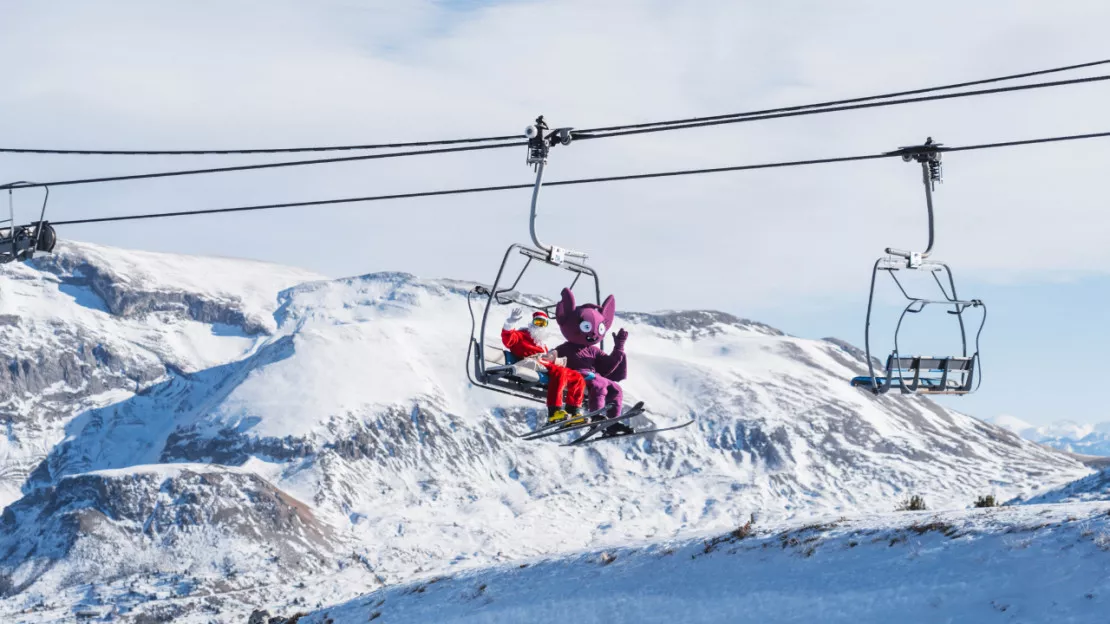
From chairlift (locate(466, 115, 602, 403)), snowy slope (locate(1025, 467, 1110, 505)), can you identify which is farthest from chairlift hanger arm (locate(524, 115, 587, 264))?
snowy slope (locate(1025, 467, 1110, 505))

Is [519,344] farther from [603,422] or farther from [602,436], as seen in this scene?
[603,422]

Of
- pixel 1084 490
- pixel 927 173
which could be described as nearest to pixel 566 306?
pixel 927 173

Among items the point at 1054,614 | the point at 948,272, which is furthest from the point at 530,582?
the point at 948,272

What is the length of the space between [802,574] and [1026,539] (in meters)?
6.60

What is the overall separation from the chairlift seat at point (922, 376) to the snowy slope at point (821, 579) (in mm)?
6908

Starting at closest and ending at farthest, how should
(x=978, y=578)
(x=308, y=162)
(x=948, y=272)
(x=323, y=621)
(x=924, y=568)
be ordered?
1. (x=948, y=272)
2. (x=308, y=162)
3. (x=978, y=578)
4. (x=924, y=568)
5. (x=323, y=621)

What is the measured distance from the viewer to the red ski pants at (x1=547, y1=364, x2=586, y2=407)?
92.6 feet

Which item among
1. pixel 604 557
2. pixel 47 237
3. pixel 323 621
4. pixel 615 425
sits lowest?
pixel 323 621

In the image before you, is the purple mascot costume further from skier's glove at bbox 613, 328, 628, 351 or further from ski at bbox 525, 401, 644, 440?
ski at bbox 525, 401, 644, 440

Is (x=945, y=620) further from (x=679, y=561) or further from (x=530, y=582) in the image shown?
(x=530, y=582)

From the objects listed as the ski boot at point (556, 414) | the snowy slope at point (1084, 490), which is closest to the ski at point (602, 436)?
the ski boot at point (556, 414)

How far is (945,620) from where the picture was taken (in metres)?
33.4

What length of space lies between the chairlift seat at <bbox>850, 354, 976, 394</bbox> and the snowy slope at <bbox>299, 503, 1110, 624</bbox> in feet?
22.7

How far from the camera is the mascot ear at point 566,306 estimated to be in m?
28.8
